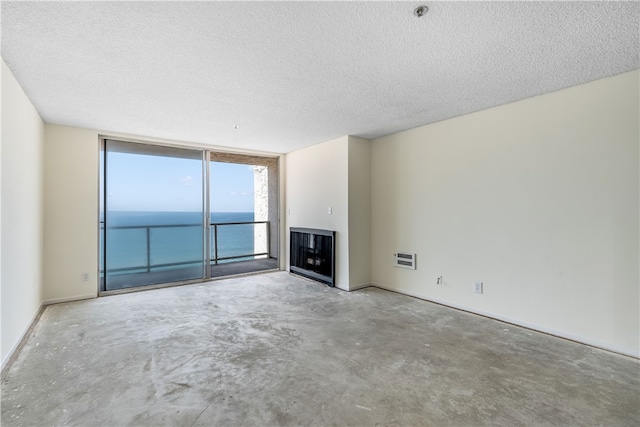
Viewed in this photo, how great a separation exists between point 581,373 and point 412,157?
2846mm

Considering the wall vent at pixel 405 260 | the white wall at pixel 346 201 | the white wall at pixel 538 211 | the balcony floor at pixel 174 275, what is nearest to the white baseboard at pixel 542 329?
the white wall at pixel 538 211

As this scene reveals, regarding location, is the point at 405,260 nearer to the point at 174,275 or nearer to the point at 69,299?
the point at 174,275

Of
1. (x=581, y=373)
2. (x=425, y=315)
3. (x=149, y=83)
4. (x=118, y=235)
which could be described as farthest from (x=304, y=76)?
(x=118, y=235)

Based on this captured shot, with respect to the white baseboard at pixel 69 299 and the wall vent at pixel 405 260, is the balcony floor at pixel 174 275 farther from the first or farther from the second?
the wall vent at pixel 405 260

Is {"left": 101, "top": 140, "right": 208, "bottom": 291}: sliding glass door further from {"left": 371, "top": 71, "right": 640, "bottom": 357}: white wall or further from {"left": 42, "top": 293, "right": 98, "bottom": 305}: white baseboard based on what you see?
{"left": 371, "top": 71, "right": 640, "bottom": 357}: white wall

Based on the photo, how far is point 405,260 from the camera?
4227 mm

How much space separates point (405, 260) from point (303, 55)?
3.06 metres

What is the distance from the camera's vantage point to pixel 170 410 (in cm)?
178

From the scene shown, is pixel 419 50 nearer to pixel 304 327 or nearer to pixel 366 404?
pixel 366 404

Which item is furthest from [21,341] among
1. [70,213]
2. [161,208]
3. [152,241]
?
[161,208]

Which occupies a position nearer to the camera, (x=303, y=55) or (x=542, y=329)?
(x=303, y=55)

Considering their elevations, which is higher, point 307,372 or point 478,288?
point 478,288

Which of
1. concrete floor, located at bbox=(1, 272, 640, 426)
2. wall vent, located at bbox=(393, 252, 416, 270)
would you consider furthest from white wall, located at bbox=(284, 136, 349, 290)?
concrete floor, located at bbox=(1, 272, 640, 426)

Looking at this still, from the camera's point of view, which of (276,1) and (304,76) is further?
(304,76)
